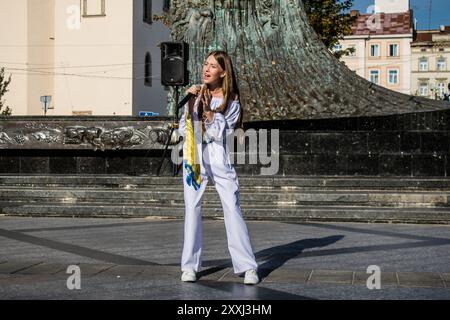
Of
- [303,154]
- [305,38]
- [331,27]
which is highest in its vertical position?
[331,27]

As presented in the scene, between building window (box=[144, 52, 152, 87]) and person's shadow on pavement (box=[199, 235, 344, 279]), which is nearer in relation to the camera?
person's shadow on pavement (box=[199, 235, 344, 279])

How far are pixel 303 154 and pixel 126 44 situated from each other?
105 feet

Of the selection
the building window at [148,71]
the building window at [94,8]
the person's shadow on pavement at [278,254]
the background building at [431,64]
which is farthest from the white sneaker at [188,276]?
the background building at [431,64]

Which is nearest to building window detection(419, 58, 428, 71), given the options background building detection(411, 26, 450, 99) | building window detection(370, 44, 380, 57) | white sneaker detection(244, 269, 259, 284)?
background building detection(411, 26, 450, 99)

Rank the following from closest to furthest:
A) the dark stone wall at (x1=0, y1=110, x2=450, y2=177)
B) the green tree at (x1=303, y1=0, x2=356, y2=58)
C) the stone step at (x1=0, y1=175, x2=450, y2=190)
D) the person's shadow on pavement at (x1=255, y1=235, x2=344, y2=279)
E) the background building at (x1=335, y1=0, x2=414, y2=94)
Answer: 1. the person's shadow on pavement at (x1=255, y1=235, x2=344, y2=279)
2. the stone step at (x1=0, y1=175, x2=450, y2=190)
3. the dark stone wall at (x1=0, y1=110, x2=450, y2=177)
4. the green tree at (x1=303, y1=0, x2=356, y2=58)
5. the background building at (x1=335, y1=0, x2=414, y2=94)

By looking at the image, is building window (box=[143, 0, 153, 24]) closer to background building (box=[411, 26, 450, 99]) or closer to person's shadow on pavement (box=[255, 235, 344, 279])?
person's shadow on pavement (box=[255, 235, 344, 279])

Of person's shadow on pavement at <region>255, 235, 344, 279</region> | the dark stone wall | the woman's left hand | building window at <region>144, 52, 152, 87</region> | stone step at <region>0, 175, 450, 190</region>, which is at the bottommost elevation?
person's shadow on pavement at <region>255, 235, 344, 279</region>

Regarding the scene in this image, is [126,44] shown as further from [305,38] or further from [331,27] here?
[305,38]

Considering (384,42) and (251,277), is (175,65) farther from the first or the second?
(384,42)

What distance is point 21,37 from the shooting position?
141 ft

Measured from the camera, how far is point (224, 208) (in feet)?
16.9

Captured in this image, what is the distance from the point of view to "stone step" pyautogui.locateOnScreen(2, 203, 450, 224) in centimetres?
930

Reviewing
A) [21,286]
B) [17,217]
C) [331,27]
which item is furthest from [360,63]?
[21,286]

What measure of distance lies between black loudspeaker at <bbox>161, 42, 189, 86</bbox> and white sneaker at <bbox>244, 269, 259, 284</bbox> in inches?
291
